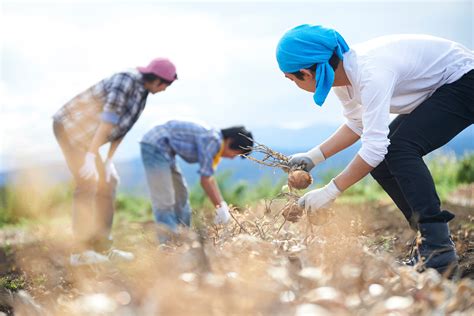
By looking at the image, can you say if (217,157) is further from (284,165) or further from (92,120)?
(284,165)

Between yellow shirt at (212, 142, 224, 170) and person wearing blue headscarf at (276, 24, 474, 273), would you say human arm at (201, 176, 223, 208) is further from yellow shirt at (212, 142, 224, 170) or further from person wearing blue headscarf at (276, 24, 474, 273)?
person wearing blue headscarf at (276, 24, 474, 273)

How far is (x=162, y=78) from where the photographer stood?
15.1 feet

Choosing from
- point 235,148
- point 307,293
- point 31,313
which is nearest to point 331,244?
point 307,293

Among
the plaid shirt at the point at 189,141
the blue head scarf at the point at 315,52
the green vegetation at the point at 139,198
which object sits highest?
the blue head scarf at the point at 315,52

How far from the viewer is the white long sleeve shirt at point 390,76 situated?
7.97ft

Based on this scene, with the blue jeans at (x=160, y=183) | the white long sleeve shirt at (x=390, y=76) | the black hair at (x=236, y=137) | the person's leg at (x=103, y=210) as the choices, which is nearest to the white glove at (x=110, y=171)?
the person's leg at (x=103, y=210)

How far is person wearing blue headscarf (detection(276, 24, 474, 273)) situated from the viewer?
2455 mm

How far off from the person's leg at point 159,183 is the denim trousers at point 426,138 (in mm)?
2546

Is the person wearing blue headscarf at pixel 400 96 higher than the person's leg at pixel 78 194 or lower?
higher

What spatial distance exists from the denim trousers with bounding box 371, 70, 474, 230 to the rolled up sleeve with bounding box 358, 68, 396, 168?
0.13 metres

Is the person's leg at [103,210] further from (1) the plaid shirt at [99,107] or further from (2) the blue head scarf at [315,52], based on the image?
(2) the blue head scarf at [315,52]

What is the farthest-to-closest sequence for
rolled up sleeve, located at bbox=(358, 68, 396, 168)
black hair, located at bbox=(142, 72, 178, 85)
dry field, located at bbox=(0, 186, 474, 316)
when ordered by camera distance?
black hair, located at bbox=(142, 72, 178, 85) < rolled up sleeve, located at bbox=(358, 68, 396, 168) < dry field, located at bbox=(0, 186, 474, 316)

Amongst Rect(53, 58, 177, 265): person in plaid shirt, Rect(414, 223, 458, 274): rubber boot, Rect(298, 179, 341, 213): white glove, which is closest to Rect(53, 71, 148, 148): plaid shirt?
Rect(53, 58, 177, 265): person in plaid shirt

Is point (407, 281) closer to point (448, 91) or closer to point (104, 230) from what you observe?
point (448, 91)
